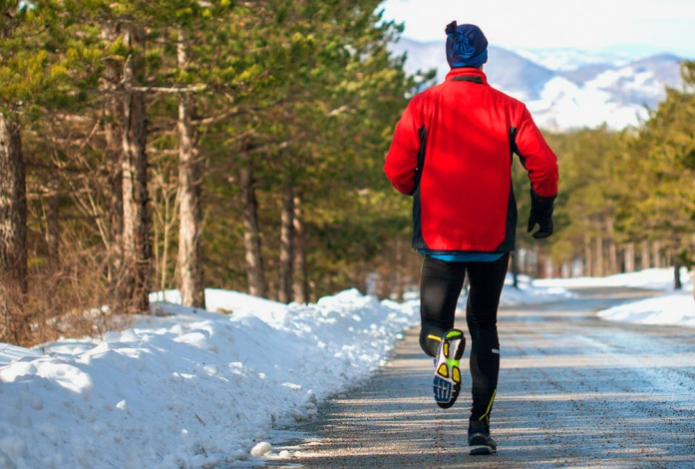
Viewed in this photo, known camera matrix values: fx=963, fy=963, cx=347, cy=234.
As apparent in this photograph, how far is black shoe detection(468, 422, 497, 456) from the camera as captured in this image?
519cm

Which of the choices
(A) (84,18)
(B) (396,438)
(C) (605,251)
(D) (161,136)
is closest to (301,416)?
(B) (396,438)

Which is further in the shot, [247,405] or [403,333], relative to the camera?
[403,333]

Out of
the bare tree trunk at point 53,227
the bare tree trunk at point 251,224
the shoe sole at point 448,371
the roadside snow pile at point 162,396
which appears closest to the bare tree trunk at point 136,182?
the bare tree trunk at point 53,227

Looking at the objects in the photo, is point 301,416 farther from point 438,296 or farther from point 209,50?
point 209,50

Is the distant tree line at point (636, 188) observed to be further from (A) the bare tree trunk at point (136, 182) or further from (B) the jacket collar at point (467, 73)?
(B) the jacket collar at point (467, 73)

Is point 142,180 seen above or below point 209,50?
below

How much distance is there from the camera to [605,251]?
107250 millimetres

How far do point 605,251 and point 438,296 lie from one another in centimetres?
10578

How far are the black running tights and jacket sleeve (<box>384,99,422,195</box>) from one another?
467mm

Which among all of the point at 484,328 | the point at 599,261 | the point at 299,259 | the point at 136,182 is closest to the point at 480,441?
the point at 484,328

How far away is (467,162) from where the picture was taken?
520 cm

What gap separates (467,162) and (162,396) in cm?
249

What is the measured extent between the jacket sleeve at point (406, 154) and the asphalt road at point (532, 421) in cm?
152

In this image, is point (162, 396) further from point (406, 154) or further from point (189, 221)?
point (189, 221)
